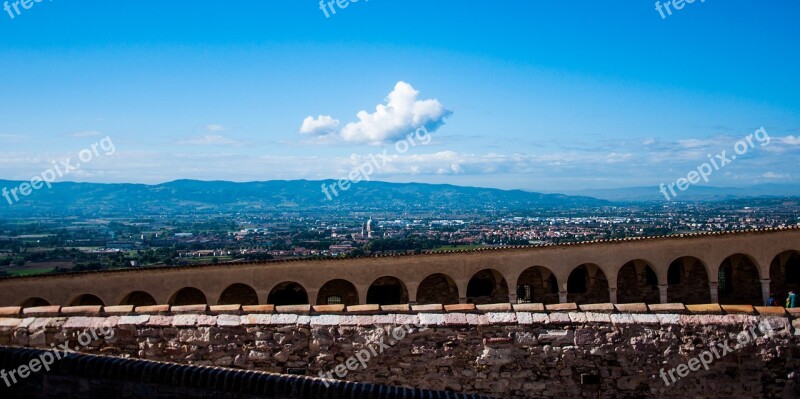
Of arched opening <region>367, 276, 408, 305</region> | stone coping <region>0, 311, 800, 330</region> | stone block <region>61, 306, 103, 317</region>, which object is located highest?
stone block <region>61, 306, 103, 317</region>

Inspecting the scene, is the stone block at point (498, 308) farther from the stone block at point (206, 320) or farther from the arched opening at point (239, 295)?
the arched opening at point (239, 295)

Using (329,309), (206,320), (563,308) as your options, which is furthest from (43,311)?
(563,308)

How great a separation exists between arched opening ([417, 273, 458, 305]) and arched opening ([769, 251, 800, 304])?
1181 cm

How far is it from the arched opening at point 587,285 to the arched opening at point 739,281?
172 inches

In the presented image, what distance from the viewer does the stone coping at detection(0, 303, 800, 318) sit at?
9.41m

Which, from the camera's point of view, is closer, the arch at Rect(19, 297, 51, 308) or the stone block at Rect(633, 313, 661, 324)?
the stone block at Rect(633, 313, 661, 324)

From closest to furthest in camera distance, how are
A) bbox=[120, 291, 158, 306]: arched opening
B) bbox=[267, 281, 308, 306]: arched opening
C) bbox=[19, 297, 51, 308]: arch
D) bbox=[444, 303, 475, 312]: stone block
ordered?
bbox=[444, 303, 475, 312]: stone block
bbox=[19, 297, 51, 308]: arch
bbox=[120, 291, 158, 306]: arched opening
bbox=[267, 281, 308, 306]: arched opening

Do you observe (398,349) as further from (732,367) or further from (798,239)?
(798,239)

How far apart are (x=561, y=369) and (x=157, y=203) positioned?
206 m

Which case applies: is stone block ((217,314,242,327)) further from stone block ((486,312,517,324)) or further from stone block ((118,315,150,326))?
stone block ((486,312,517,324))

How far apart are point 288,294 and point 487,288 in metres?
7.37

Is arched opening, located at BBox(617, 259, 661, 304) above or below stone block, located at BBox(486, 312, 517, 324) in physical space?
below

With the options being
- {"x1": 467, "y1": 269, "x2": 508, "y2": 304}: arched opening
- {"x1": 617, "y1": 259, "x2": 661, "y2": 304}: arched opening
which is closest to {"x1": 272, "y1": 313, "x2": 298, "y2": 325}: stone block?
{"x1": 467, "y1": 269, "x2": 508, "y2": 304}: arched opening

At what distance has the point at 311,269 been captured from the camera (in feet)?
69.7
